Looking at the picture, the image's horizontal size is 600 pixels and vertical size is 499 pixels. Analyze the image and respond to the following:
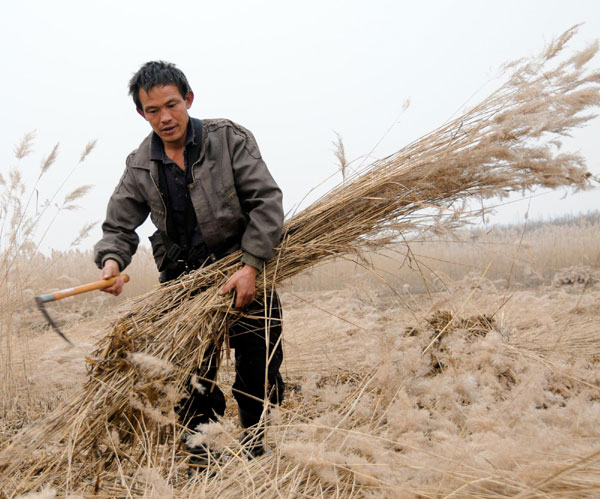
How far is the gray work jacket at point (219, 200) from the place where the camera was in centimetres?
186

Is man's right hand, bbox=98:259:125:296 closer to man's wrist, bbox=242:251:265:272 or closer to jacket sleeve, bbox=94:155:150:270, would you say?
jacket sleeve, bbox=94:155:150:270

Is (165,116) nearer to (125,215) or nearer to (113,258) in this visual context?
(125,215)

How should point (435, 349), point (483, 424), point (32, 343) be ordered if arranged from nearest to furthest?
point (483, 424)
point (435, 349)
point (32, 343)

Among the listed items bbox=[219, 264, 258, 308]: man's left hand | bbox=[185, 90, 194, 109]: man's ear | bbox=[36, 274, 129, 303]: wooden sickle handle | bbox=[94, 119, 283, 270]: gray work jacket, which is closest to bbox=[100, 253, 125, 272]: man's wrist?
bbox=[94, 119, 283, 270]: gray work jacket

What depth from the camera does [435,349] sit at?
2.21m

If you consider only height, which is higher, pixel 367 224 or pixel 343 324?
pixel 367 224

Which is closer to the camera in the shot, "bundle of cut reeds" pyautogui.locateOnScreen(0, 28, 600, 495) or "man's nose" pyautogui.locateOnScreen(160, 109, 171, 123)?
"bundle of cut reeds" pyautogui.locateOnScreen(0, 28, 600, 495)

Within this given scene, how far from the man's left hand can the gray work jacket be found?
0.12 feet

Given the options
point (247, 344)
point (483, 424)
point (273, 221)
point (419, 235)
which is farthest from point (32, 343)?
point (483, 424)

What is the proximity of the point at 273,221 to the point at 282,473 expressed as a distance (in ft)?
2.91

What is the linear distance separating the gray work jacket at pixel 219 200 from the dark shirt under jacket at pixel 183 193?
0.03m

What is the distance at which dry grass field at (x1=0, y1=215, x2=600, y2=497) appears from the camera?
3.48ft

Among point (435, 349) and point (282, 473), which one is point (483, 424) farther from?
point (435, 349)

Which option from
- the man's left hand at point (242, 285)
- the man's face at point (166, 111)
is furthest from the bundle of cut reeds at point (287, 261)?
the man's face at point (166, 111)
